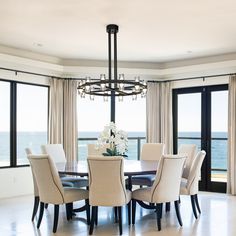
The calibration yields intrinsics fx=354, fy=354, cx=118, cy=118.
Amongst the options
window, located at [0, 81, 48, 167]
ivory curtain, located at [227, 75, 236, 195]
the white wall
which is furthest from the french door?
the white wall

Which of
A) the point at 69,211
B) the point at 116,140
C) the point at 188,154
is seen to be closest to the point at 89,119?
the point at 188,154

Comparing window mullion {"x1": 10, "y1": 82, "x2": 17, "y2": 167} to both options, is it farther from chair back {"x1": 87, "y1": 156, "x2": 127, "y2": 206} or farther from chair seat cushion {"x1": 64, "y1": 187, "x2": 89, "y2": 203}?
chair back {"x1": 87, "y1": 156, "x2": 127, "y2": 206}

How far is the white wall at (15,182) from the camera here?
22.0ft

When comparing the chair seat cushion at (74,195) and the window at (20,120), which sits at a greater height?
the window at (20,120)

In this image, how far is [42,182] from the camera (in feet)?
15.1

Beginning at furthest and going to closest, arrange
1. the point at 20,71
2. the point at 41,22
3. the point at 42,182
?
the point at 20,71, the point at 41,22, the point at 42,182

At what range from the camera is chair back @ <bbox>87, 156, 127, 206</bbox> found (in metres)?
4.23

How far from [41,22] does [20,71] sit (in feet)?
7.06

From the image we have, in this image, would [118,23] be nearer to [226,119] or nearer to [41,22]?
[41,22]

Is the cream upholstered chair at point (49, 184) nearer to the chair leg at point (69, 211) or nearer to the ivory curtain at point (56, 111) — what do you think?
the chair leg at point (69, 211)

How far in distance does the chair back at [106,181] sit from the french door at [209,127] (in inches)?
144

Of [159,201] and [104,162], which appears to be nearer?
[104,162]

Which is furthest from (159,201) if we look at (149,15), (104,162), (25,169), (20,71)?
(20,71)

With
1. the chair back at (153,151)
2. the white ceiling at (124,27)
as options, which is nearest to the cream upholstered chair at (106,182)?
the white ceiling at (124,27)
